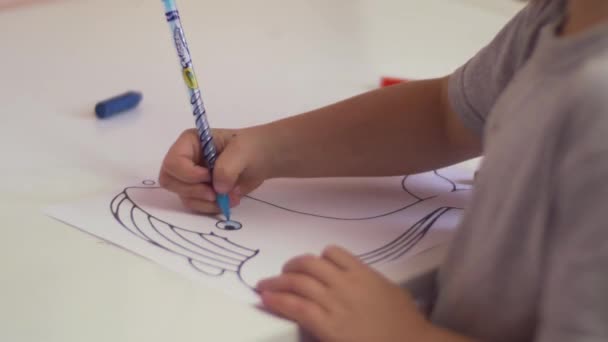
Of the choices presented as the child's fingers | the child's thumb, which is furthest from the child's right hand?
the child's fingers

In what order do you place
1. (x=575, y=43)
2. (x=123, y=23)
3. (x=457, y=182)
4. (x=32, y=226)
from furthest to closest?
(x=123, y=23) < (x=457, y=182) < (x=32, y=226) < (x=575, y=43)

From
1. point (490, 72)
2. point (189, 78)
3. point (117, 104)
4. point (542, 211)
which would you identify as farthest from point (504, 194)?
point (117, 104)

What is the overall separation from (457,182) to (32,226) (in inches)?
12.9

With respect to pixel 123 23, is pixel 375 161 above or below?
below

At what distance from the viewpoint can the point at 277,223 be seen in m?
0.52

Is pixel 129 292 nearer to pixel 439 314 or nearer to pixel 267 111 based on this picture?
pixel 439 314

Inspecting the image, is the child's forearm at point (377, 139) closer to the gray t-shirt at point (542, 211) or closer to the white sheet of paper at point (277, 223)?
the white sheet of paper at point (277, 223)

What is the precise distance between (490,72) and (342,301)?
225 mm

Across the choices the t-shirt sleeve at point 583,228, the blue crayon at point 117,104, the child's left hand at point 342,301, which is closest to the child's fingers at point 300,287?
the child's left hand at point 342,301

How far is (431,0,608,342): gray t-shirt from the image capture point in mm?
335

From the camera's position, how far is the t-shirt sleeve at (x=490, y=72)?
51cm

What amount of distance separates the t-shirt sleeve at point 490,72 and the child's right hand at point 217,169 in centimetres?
16

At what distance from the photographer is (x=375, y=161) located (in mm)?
Answer: 605

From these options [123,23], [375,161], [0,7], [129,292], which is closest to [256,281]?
[129,292]
